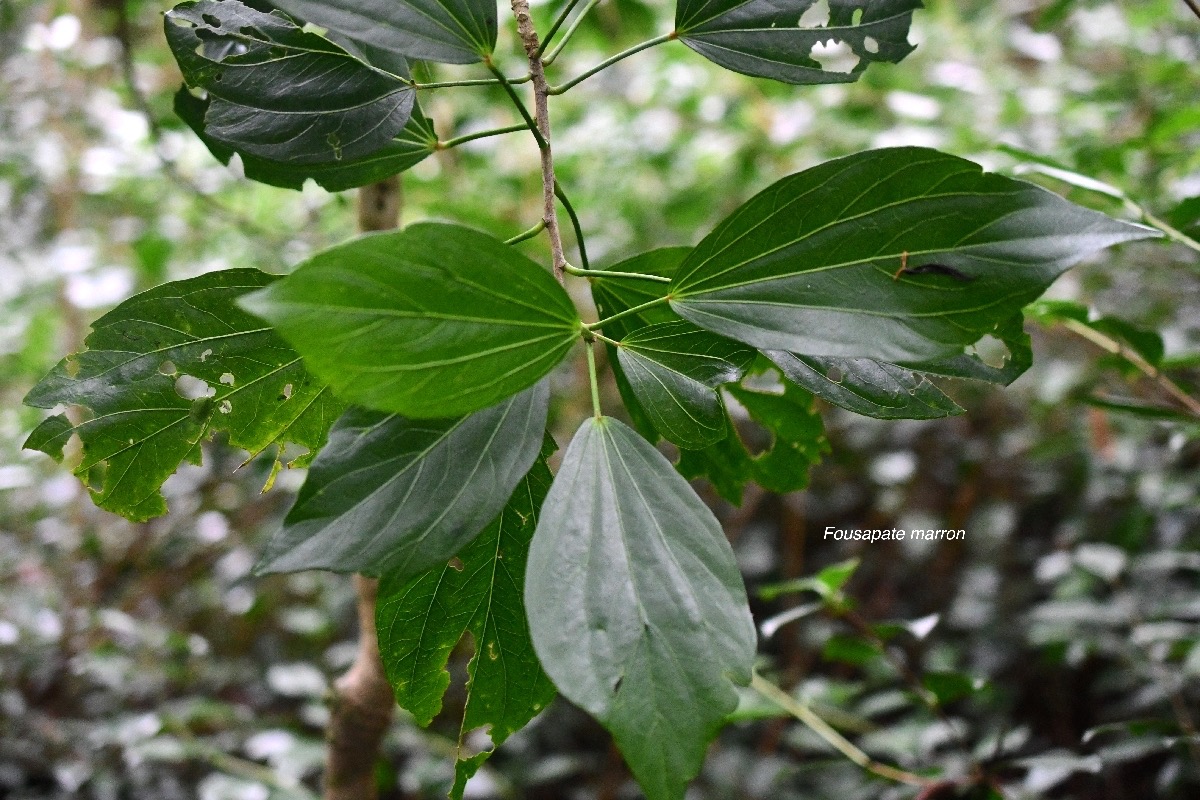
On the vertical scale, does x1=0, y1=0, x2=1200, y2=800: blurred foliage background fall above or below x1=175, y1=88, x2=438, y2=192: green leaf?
below

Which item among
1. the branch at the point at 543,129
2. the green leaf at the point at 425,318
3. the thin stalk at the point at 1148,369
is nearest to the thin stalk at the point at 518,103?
the branch at the point at 543,129

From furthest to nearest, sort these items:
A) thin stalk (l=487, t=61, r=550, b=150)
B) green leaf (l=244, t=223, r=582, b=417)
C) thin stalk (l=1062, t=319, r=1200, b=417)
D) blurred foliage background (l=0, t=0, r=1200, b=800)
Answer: blurred foliage background (l=0, t=0, r=1200, b=800)
thin stalk (l=1062, t=319, r=1200, b=417)
thin stalk (l=487, t=61, r=550, b=150)
green leaf (l=244, t=223, r=582, b=417)

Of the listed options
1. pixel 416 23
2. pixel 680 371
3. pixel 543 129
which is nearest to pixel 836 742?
pixel 680 371

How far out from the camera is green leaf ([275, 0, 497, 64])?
1.65 ft

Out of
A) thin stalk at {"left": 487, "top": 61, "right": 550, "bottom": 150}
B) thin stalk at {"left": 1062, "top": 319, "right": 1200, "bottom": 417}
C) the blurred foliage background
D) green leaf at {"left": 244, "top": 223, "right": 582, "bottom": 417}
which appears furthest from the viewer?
the blurred foliage background

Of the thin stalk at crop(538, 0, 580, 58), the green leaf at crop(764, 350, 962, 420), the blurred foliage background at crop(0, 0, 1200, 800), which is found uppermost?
the thin stalk at crop(538, 0, 580, 58)

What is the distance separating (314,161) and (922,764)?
1185mm

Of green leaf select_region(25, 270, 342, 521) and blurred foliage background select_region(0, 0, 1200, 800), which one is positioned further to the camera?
blurred foliage background select_region(0, 0, 1200, 800)

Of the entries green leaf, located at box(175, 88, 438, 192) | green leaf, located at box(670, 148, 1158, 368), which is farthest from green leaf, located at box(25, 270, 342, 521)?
green leaf, located at box(670, 148, 1158, 368)

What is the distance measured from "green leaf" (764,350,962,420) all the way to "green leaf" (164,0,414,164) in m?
0.33

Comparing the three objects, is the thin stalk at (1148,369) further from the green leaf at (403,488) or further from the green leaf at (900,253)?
the green leaf at (403,488)

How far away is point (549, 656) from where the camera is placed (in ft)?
1.43

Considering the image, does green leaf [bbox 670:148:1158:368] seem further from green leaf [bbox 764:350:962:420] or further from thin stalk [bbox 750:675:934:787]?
thin stalk [bbox 750:675:934:787]

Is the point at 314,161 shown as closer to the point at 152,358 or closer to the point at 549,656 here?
the point at 152,358
